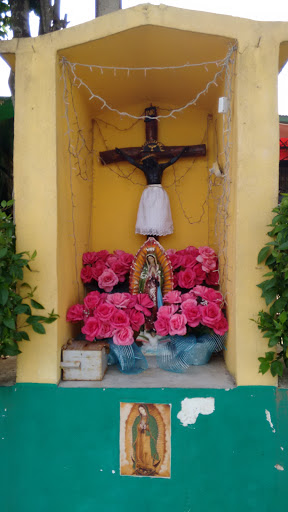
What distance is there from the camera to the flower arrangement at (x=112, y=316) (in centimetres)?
274

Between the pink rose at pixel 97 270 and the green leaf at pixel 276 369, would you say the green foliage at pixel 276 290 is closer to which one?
the green leaf at pixel 276 369

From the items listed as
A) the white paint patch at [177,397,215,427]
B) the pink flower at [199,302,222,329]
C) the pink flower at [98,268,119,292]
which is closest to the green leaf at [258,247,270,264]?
the pink flower at [199,302,222,329]

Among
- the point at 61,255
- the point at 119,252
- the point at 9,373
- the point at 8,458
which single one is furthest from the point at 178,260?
the point at 8,458

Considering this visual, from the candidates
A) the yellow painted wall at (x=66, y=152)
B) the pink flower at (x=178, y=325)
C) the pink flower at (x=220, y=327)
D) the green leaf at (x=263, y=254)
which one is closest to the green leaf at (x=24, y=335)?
the yellow painted wall at (x=66, y=152)

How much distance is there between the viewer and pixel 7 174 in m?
4.32

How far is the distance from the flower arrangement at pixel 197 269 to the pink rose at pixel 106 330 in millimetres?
706

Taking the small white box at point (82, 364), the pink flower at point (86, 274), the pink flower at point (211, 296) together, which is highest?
the pink flower at point (86, 274)

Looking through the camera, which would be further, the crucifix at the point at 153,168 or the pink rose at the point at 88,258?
the crucifix at the point at 153,168

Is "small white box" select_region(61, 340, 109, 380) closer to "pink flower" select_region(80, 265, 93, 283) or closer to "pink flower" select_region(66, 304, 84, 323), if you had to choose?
"pink flower" select_region(66, 304, 84, 323)

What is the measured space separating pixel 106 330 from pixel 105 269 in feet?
2.05

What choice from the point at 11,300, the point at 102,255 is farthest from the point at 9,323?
the point at 102,255

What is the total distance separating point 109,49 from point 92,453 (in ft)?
8.96

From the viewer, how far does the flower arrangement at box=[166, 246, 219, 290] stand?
315 centimetres

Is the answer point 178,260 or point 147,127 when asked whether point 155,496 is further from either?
point 147,127
